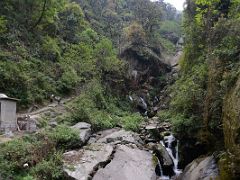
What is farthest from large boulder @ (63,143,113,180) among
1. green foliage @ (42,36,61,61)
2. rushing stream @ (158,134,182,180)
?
green foliage @ (42,36,61,61)

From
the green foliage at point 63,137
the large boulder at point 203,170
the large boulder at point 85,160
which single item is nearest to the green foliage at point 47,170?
the large boulder at point 85,160

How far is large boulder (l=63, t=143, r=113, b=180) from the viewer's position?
977 centimetres

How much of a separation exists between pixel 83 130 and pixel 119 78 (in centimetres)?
1285

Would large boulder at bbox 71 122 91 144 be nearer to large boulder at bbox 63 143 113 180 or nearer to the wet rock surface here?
the wet rock surface

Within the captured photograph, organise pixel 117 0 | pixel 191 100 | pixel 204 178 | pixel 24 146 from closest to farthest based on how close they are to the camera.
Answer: pixel 204 178, pixel 24 146, pixel 191 100, pixel 117 0

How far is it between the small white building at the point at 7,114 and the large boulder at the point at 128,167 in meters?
5.26

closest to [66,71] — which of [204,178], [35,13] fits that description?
[35,13]

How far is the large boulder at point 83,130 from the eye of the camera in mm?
13372

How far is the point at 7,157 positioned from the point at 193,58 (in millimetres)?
14879

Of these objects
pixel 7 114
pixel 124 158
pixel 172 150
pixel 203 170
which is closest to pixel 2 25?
pixel 7 114

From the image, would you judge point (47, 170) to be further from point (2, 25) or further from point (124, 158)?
point (2, 25)

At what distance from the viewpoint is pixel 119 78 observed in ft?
87.5

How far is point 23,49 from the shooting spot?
790 inches

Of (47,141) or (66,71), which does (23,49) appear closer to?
(66,71)
